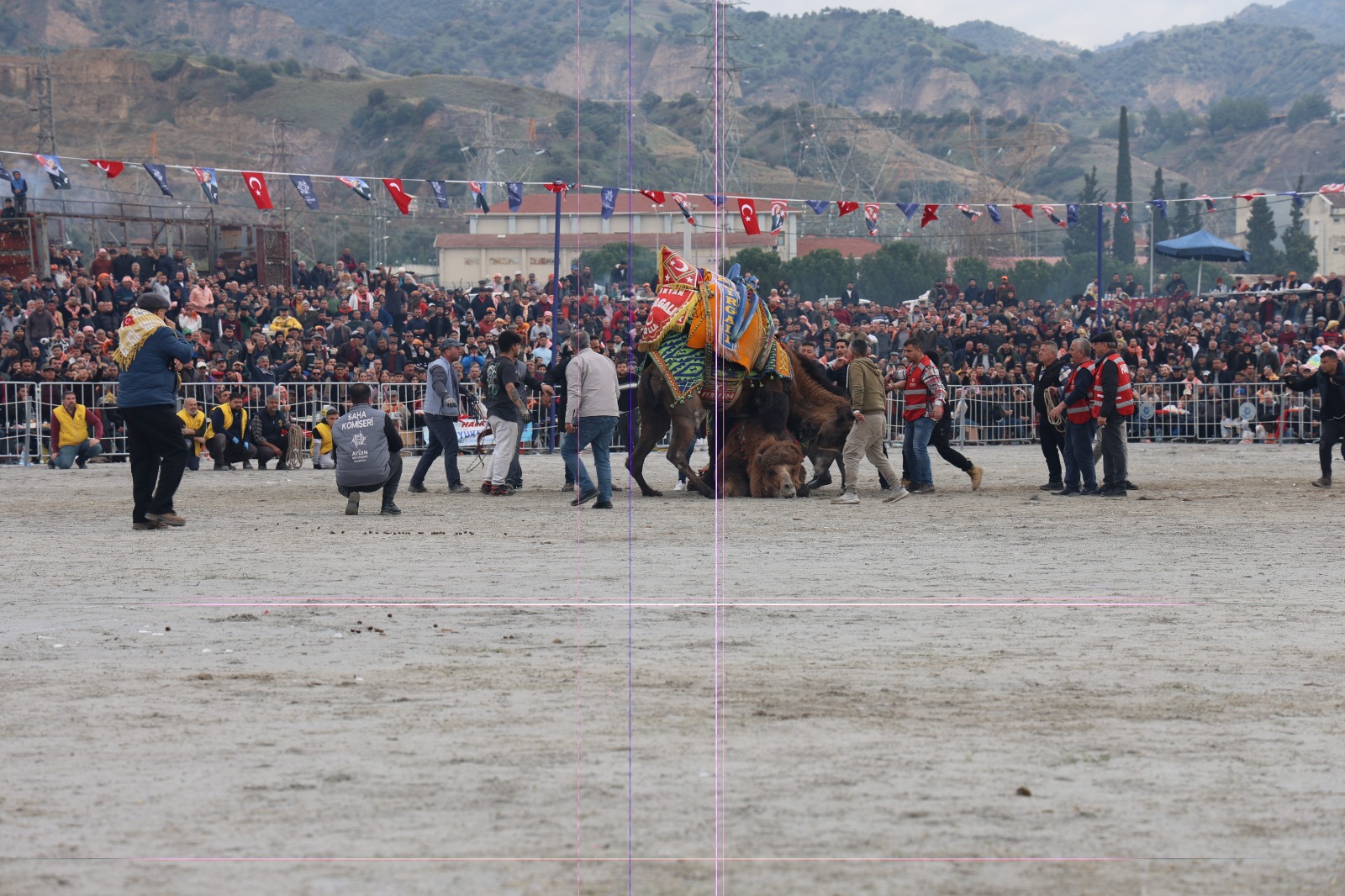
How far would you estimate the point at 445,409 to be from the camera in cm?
1805

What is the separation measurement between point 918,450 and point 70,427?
12.2 m

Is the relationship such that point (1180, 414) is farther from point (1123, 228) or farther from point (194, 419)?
point (1123, 228)

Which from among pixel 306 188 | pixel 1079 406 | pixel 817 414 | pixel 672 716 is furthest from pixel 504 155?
pixel 672 716

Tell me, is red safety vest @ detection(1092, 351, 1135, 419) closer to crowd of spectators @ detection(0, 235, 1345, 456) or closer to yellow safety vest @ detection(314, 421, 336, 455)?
crowd of spectators @ detection(0, 235, 1345, 456)

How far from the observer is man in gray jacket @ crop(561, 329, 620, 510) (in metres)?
15.8

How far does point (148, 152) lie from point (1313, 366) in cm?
12351

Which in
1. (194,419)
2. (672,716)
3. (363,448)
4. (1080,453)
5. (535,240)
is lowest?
(672,716)

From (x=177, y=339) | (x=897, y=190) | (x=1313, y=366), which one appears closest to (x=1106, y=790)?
(x=177, y=339)

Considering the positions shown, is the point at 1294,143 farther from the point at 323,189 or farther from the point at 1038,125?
the point at 323,189

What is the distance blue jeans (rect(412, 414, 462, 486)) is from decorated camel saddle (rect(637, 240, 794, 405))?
259 centimetres

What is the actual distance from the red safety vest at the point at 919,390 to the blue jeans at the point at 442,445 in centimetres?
511

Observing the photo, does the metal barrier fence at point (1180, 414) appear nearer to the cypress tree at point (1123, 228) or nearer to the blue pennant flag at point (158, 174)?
the blue pennant flag at point (158, 174)

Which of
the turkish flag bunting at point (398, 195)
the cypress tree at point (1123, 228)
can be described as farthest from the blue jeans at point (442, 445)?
the cypress tree at point (1123, 228)

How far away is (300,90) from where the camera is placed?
154 metres
